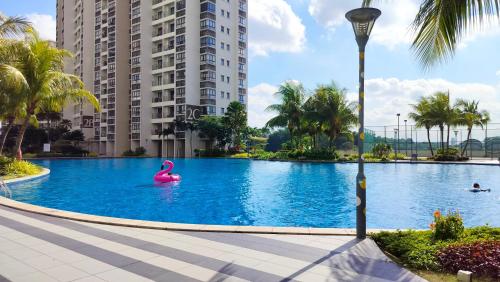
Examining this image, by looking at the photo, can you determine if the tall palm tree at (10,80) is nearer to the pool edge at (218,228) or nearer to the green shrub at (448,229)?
the pool edge at (218,228)

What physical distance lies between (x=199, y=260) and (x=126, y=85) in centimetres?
6931

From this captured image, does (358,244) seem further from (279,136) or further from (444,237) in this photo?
(279,136)

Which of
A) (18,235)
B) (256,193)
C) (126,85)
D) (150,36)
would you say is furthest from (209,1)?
(18,235)

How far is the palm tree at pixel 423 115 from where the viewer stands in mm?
43656

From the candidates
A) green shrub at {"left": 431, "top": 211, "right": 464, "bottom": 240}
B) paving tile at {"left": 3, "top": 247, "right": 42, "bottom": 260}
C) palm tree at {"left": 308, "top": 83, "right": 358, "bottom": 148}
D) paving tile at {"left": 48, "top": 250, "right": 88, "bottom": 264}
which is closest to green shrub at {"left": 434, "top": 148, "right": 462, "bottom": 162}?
palm tree at {"left": 308, "top": 83, "right": 358, "bottom": 148}

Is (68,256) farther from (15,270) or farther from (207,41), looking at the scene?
(207,41)

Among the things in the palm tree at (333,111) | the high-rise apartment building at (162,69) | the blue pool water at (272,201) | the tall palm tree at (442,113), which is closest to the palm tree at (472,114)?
the tall palm tree at (442,113)

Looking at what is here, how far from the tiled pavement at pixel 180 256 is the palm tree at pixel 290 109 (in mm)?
39534

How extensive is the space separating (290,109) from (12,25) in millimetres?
33891

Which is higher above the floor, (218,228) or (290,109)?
(290,109)

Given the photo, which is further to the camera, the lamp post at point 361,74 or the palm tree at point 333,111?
the palm tree at point 333,111

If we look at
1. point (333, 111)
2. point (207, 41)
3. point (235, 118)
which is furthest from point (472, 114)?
point (207, 41)

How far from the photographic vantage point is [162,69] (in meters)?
65.1

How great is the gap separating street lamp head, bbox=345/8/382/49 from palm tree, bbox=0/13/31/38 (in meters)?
15.7
